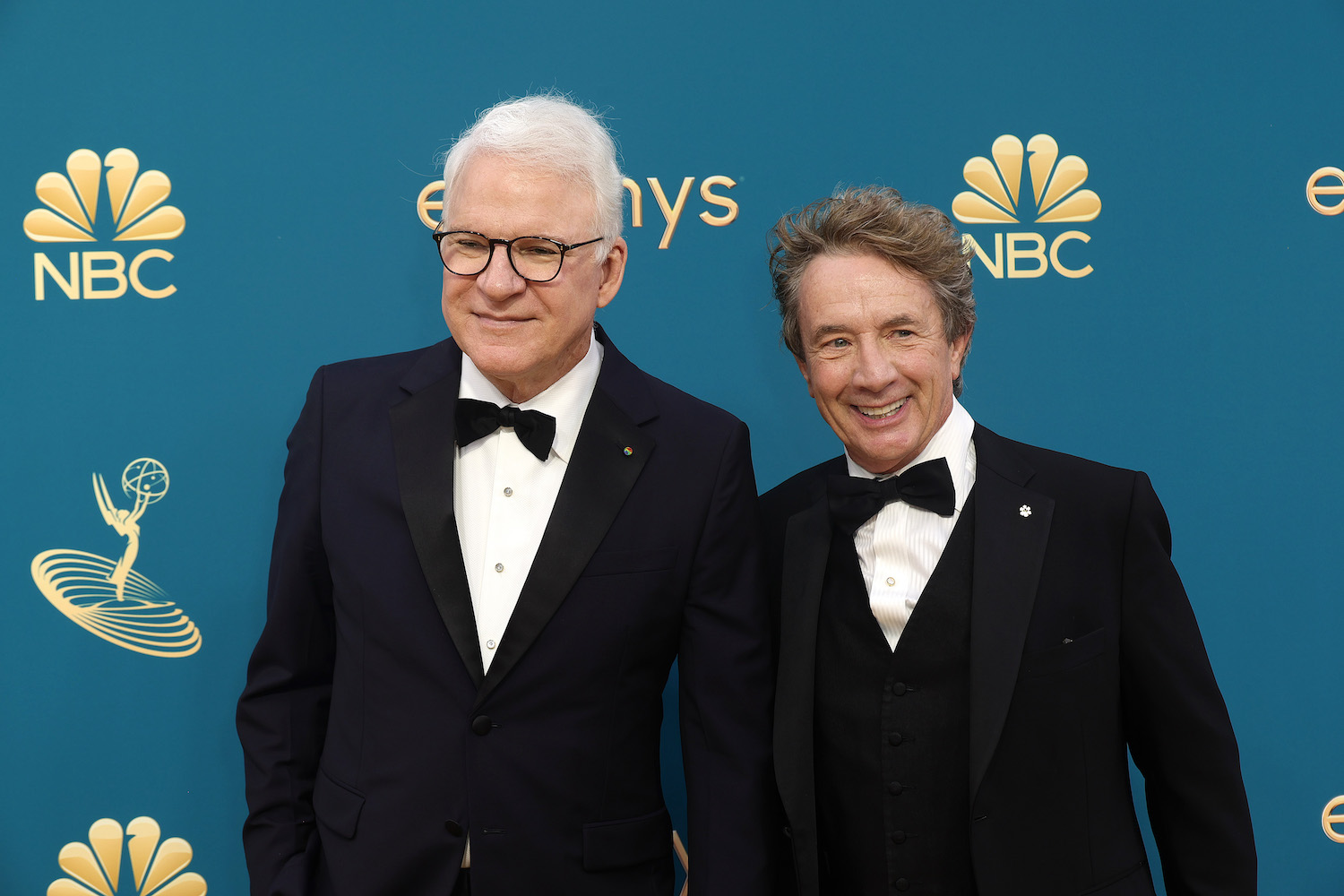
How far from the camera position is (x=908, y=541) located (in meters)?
1.60

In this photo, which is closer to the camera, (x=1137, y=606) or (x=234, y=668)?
(x=1137, y=606)

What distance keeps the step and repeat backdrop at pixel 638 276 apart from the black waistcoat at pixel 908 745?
2.55 feet

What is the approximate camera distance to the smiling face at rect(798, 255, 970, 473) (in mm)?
1559

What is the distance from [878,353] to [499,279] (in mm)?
616

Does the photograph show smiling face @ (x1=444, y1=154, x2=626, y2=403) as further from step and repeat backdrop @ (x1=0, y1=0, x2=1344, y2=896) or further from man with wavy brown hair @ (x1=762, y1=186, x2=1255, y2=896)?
step and repeat backdrop @ (x1=0, y1=0, x2=1344, y2=896)

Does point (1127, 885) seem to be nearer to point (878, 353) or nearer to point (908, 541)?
point (908, 541)

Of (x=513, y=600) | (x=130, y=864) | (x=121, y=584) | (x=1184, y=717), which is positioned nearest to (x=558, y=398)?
(x=513, y=600)

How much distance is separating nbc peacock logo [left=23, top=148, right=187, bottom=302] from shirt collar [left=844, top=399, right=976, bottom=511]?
1.65m

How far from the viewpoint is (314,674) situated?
1.60 m

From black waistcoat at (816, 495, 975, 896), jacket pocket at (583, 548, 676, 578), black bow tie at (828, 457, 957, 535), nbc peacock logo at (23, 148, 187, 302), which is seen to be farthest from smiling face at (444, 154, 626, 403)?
nbc peacock logo at (23, 148, 187, 302)

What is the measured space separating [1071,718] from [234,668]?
177 cm

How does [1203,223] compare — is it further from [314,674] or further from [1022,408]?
[314,674]

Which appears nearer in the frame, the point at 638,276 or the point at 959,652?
the point at 959,652

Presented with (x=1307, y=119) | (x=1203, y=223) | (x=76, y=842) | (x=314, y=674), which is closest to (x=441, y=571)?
(x=314, y=674)
